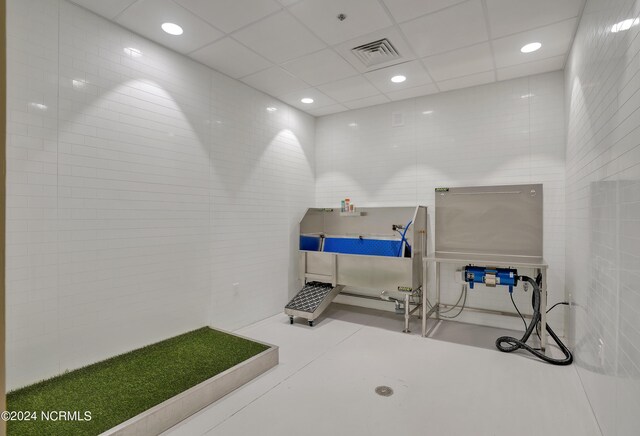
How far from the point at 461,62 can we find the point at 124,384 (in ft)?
12.7

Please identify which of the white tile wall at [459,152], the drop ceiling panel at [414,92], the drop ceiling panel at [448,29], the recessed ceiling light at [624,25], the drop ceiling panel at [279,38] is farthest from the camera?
the drop ceiling panel at [414,92]

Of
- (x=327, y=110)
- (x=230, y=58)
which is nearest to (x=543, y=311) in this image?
(x=327, y=110)

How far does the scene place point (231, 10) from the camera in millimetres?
2424

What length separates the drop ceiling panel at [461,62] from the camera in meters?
3.00

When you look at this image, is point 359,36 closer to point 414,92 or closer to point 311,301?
point 414,92

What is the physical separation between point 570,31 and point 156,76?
3471 mm

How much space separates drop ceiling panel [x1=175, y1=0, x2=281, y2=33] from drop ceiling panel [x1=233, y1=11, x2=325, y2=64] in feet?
0.26

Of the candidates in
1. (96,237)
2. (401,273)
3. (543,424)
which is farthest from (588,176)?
(96,237)

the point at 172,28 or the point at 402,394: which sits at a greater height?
the point at 172,28

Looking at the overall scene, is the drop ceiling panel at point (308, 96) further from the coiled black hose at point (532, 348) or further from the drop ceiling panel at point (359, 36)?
the coiled black hose at point (532, 348)

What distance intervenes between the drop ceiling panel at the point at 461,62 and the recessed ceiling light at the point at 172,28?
2205 millimetres

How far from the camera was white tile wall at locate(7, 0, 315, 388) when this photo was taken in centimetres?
213

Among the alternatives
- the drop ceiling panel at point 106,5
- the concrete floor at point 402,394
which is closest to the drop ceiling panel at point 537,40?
the concrete floor at point 402,394

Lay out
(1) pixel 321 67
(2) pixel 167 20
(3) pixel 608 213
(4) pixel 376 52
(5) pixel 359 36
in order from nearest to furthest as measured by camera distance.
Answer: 1. (3) pixel 608 213
2. (2) pixel 167 20
3. (5) pixel 359 36
4. (4) pixel 376 52
5. (1) pixel 321 67
